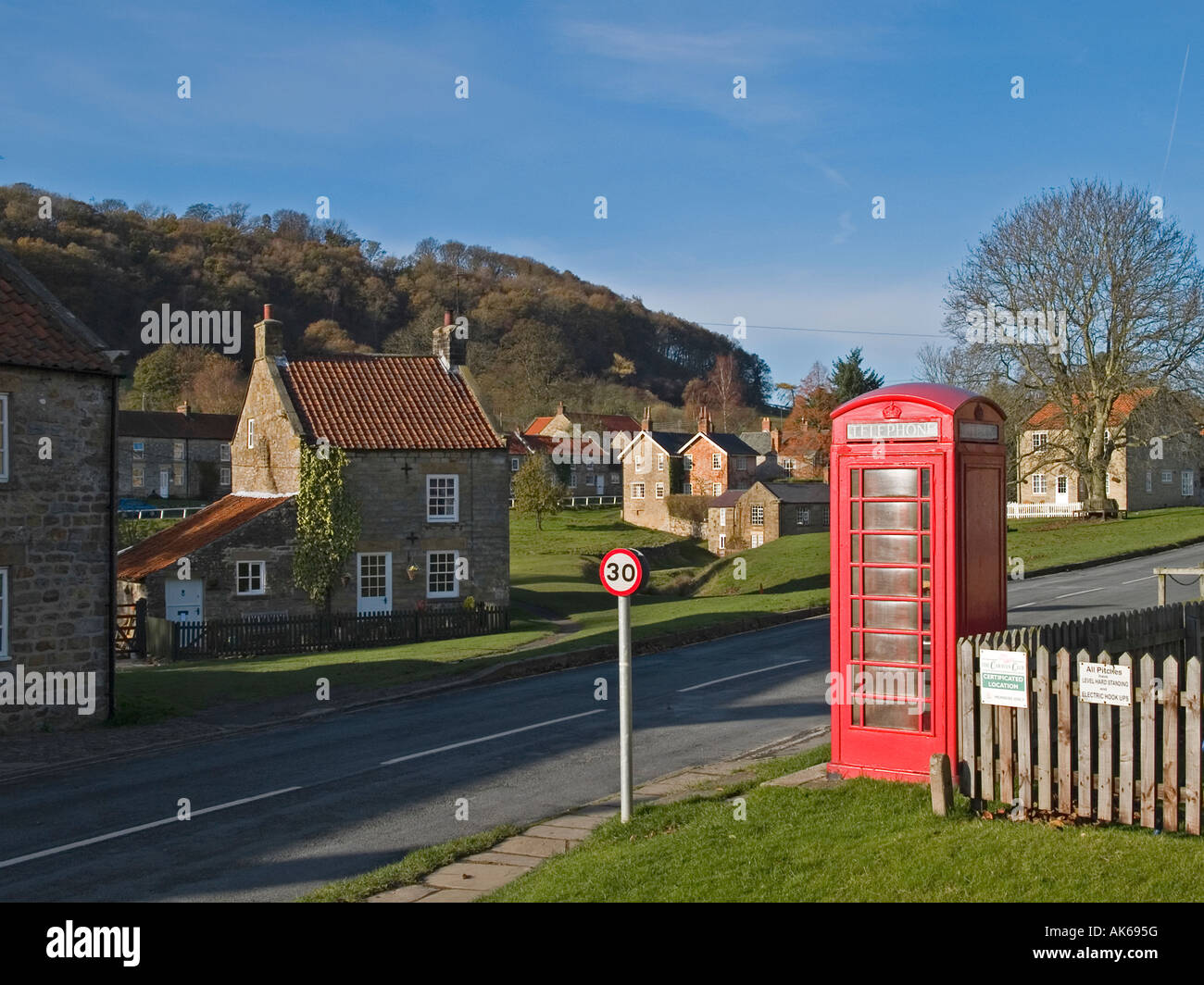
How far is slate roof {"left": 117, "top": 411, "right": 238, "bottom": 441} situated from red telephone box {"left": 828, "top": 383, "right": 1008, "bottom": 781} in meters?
81.9

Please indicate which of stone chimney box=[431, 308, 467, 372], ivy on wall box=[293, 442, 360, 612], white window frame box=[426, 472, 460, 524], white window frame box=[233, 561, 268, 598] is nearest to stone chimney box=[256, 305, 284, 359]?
ivy on wall box=[293, 442, 360, 612]

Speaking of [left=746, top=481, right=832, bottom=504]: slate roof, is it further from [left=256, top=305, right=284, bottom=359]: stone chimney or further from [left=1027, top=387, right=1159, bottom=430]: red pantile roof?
[left=256, top=305, right=284, bottom=359]: stone chimney

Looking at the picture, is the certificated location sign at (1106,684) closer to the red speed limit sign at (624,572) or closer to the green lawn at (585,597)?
the red speed limit sign at (624,572)

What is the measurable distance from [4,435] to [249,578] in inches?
614

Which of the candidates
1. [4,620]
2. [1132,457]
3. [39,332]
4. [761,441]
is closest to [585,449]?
[761,441]

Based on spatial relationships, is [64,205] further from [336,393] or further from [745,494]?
[336,393]

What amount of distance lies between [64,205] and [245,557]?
10828cm

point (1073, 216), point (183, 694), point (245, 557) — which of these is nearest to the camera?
point (183, 694)

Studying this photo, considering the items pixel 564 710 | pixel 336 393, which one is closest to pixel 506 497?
pixel 336 393

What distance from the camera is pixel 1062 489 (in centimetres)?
7238

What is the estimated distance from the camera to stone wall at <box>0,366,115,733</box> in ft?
56.1

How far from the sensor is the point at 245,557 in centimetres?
3209

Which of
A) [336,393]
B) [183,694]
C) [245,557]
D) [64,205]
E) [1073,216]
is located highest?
[64,205]
